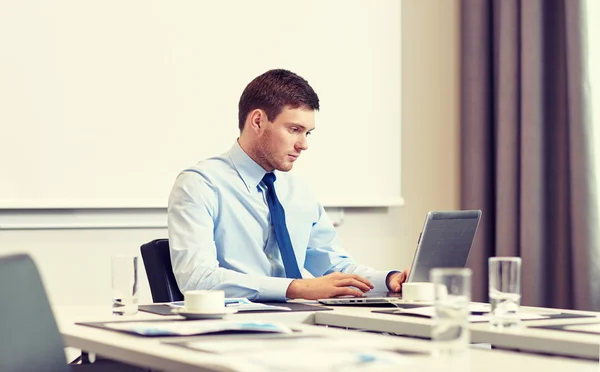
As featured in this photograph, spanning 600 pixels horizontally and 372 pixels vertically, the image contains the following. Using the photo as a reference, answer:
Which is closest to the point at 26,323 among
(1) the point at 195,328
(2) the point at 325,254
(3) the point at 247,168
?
(1) the point at 195,328

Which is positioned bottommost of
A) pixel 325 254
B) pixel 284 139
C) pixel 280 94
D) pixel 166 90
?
pixel 325 254

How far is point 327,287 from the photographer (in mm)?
2568

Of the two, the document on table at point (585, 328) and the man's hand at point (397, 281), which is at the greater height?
the man's hand at point (397, 281)

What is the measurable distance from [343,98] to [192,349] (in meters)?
3.04

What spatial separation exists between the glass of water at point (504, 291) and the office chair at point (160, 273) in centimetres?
110

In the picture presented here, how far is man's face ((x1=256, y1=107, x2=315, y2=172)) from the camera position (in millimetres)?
3035

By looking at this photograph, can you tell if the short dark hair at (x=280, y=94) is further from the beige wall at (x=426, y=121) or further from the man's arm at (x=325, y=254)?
the beige wall at (x=426, y=121)

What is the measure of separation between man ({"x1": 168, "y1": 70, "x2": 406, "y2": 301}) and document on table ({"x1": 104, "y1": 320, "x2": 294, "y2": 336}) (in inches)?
30.1

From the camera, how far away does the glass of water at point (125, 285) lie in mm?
2170

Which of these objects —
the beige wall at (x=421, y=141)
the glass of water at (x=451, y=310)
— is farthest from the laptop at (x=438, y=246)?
the beige wall at (x=421, y=141)

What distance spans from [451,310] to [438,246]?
1.20 metres

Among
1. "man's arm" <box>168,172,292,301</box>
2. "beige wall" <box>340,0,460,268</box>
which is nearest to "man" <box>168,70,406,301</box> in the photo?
"man's arm" <box>168,172,292,301</box>

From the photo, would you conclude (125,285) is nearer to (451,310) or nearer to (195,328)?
(195,328)

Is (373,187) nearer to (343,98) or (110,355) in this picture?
(343,98)
